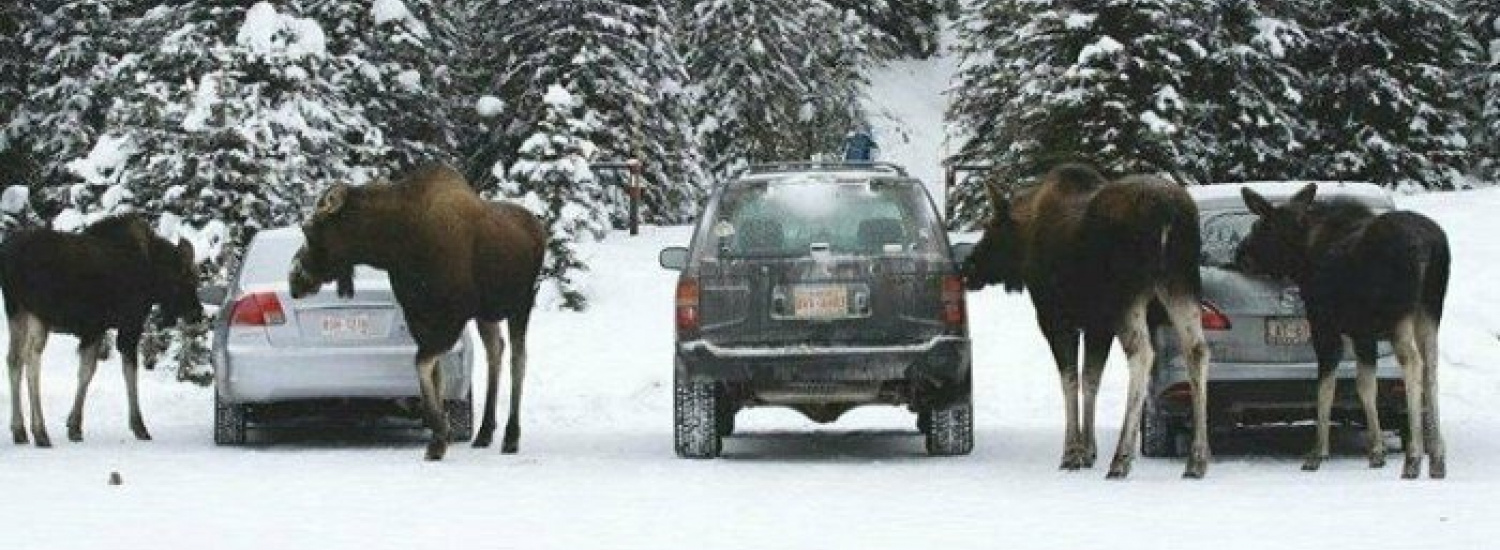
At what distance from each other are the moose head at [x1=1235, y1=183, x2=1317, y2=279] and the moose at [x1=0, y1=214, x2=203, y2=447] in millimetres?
8126

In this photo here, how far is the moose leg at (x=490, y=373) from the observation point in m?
15.5

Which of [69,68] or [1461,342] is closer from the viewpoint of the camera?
[1461,342]

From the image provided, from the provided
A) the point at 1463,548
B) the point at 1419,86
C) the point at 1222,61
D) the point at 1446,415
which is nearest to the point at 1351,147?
the point at 1419,86

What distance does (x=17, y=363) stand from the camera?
16.3 meters

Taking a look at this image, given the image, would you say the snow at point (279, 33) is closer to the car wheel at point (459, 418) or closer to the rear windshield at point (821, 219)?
the car wheel at point (459, 418)

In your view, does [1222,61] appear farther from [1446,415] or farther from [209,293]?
[209,293]

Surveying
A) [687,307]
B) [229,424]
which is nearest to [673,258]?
[687,307]

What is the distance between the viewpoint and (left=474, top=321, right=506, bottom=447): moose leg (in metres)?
15.5

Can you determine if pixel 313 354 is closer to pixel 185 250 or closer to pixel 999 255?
pixel 185 250

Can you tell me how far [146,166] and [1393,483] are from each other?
17276 millimetres

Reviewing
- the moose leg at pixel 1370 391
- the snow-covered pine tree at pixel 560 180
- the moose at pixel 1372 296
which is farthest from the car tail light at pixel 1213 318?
the snow-covered pine tree at pixel 560 180

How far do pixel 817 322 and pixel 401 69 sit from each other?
28175mm

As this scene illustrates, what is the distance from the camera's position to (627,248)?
3158 cm

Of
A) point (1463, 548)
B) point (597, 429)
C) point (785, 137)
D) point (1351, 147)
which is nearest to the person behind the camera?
point (1463, 548)
